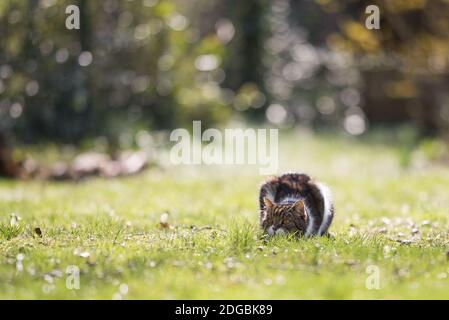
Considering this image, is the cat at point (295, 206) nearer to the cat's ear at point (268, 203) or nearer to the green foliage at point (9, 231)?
the cat's ear at point (268, 203)

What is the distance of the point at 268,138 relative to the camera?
21516 mm

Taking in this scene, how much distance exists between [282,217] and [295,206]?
182 millimetres

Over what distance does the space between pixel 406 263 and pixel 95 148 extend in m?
12.1

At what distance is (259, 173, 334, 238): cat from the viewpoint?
300 inches

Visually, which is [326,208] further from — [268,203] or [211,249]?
[211,249]

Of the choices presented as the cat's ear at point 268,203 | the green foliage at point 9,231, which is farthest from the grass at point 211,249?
the cat's ear at point 268,203

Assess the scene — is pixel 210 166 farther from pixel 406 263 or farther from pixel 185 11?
pixel 185 11

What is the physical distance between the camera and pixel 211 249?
725 cm

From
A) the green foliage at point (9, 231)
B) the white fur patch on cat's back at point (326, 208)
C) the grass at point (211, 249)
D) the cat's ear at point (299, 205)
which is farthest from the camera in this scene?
the white fur patch on cat's back at point (326, 208)

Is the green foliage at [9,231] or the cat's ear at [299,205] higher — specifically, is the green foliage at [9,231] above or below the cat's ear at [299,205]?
below

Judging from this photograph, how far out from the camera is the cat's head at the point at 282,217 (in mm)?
7590

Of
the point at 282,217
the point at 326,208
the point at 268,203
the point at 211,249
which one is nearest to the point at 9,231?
the point at 211,249

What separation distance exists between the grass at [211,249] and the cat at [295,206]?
0.61 ft
